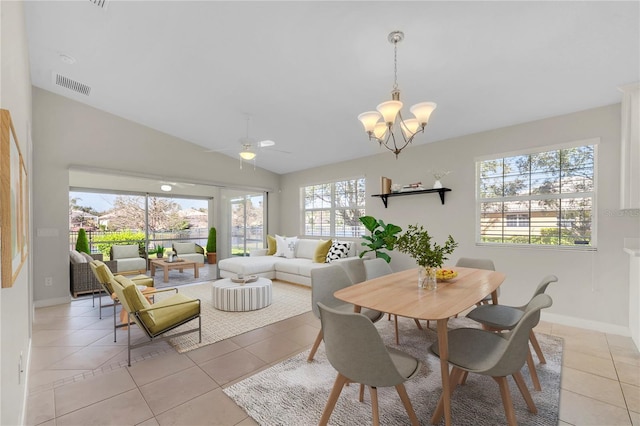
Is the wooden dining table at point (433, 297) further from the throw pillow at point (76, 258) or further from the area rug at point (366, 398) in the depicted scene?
the throw pillow at point (76, 258)

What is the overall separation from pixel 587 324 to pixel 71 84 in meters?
7.22

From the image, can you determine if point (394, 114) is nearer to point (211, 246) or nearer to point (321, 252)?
point (321, 252)

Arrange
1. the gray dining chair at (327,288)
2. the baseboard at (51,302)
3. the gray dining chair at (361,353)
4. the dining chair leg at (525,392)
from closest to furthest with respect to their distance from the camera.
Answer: the gray dining chair at (361,353), the dining chair leg at (525,392), the gray dining chair at (327,288), the baseboard at (51,302)

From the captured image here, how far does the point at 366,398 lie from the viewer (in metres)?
2.04

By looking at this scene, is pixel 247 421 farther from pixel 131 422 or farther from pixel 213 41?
pixel 213 41

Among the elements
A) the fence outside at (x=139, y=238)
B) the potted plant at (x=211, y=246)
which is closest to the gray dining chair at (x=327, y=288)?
the fence outside at (x=139, y=238)

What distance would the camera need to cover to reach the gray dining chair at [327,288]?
2582mm

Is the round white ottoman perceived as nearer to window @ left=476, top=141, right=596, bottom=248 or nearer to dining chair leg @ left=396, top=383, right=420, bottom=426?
dining chair leg @ left=396, top=383, right=420, bottom=426

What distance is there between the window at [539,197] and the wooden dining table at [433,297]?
5.07 ft

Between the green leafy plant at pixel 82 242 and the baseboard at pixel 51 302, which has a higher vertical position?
the green leafy plant at pixel 82 242

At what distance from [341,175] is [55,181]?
476cm

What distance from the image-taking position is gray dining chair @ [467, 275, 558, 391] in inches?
84.6

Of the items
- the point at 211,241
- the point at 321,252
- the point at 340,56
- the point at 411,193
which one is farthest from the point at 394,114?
the point at 211,241

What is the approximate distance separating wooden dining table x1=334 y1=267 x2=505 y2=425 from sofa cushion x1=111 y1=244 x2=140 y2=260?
6.12 m
